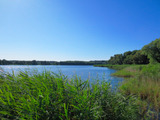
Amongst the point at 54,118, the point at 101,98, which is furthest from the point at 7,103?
the point at 101,98

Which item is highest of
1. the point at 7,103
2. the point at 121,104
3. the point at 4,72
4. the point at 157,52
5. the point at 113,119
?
the point at 157,52

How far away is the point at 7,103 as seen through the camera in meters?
1.73

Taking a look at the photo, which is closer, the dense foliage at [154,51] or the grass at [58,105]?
the grass at [58,105]

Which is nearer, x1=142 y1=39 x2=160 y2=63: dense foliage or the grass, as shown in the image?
the grass

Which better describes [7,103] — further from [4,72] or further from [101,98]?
[101,98]

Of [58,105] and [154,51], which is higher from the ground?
[154,51]

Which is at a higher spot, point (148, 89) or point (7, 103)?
point (7, 103)

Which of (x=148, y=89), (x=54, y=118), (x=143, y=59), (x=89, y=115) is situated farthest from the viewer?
(x=143, y=59)

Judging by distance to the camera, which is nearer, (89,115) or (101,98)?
(89,115)

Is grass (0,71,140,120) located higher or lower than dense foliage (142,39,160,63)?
lower

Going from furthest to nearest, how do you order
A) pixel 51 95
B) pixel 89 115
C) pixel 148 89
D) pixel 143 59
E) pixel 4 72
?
pixel 143 59, pixel 148 89, pixel 4 72, pixel 51 95, pixel 89 115

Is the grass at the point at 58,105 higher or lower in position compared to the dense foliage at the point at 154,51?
lower

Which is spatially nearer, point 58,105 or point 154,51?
point 58,105

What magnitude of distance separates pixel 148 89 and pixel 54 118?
18.8 feet
